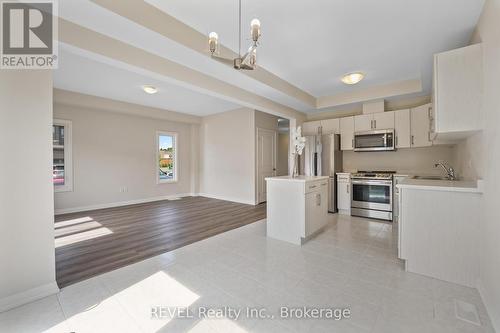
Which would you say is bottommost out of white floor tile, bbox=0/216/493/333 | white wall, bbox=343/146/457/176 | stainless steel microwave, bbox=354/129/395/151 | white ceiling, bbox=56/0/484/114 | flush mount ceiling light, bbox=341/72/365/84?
white floor tile, bbox=0/216/493/333

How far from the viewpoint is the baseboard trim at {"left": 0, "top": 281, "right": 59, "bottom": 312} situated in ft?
5.69

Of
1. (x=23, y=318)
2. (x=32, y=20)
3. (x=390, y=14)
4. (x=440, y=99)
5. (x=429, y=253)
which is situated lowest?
(x=23, y=318)

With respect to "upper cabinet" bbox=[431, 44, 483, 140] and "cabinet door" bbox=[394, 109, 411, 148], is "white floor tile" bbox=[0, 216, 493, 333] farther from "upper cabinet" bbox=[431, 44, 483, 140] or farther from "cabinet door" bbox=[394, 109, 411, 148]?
"cabinet door" bbox=[394, 109, 411, 148]

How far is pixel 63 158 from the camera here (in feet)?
16.4

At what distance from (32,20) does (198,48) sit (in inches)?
59.3

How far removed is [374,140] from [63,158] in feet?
23.6

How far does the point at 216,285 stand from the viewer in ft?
6.75

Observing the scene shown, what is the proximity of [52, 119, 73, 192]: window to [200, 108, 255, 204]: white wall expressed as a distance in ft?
11.9

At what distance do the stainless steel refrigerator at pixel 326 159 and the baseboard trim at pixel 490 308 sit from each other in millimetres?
3047

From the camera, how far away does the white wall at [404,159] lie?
169 inches

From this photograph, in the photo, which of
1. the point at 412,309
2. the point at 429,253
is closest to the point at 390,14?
the point at 429,253

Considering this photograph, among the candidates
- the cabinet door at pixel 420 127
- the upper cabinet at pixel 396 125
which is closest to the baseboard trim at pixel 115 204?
the upper cabinet at pixel 396 125

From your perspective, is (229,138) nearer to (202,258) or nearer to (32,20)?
(202,258)

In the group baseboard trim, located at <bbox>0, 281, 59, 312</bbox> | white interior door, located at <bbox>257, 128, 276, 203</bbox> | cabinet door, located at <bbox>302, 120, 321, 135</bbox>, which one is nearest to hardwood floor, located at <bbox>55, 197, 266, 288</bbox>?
baseboard trim, located at <bbox>0, 281, 59, 312</bbox>
